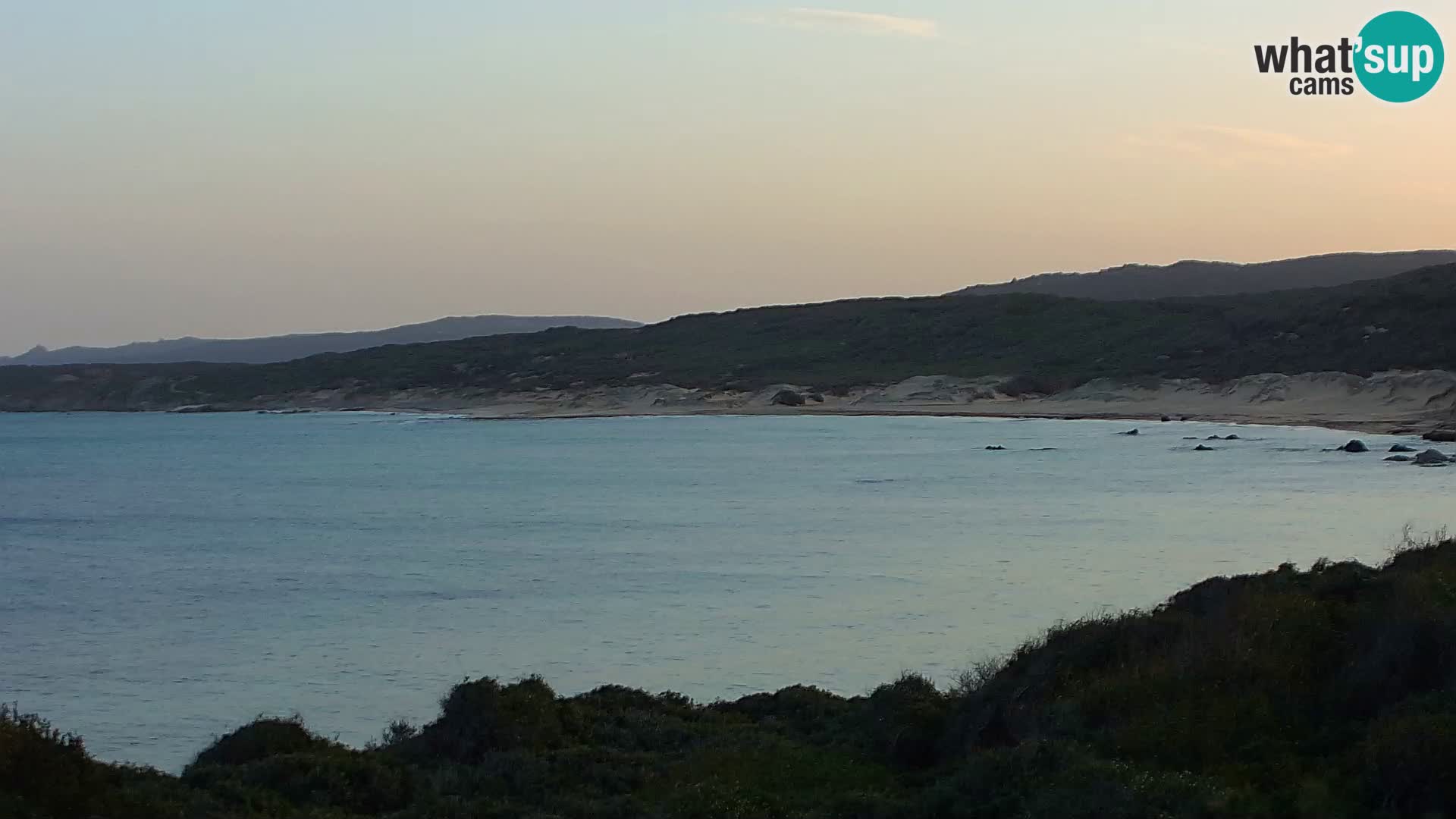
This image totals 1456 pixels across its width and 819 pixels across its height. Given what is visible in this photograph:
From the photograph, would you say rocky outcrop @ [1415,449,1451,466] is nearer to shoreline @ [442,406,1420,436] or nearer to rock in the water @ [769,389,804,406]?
shoreline @ [442,406,1420,436]

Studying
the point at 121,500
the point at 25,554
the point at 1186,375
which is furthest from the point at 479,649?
the point at 1186,375

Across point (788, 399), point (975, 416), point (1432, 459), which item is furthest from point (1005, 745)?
point (788, 399)

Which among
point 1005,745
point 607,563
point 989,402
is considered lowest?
point 607,563

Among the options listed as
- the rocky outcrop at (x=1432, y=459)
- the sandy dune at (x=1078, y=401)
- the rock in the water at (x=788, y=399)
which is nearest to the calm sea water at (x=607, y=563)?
the rocky outcrop at (x=1432, y=459)

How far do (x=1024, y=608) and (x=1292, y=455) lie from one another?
37.5 m

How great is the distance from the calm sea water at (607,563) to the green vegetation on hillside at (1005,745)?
3985 mm

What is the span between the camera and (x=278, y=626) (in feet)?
82.0

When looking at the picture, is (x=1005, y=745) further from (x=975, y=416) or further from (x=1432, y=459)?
(x=975, y=416)

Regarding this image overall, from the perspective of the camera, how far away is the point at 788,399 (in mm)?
117562

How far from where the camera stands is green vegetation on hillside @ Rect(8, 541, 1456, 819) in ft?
30.8

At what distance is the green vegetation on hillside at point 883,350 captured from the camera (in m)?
97.5

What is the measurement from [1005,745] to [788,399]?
105975mm

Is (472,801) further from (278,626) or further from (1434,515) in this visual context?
(1434,515)

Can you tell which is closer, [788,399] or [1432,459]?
[1432,459]
